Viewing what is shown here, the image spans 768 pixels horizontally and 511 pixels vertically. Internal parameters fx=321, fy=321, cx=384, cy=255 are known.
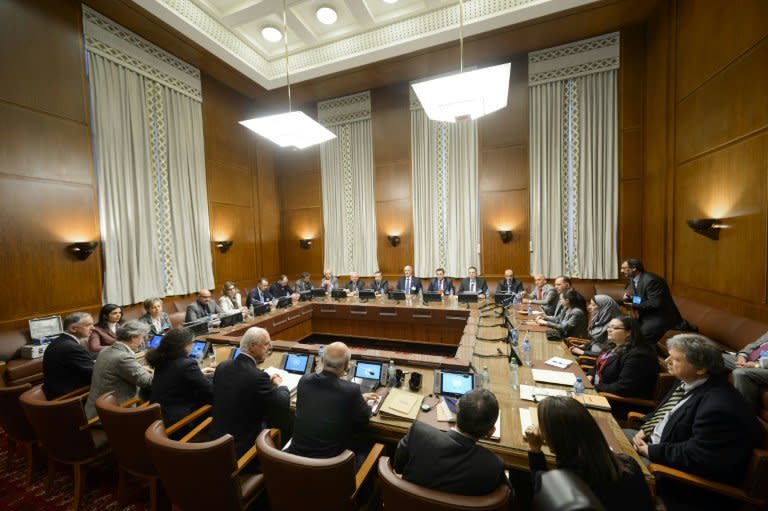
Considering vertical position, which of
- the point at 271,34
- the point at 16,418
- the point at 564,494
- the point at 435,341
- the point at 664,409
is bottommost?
the point at 435,341

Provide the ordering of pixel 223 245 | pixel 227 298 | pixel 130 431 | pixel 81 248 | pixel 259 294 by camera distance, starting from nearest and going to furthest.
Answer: pixel 130 431 < pixel 81 248 < pixel 227 298 < pixel 259 294 < pixel 223 245

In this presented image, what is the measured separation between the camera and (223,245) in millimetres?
6477

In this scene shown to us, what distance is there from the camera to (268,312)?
4.82 metres

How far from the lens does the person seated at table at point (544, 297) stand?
4.39 m

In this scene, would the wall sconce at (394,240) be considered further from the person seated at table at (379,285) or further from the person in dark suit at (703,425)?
the person in dark suit at (703,425)

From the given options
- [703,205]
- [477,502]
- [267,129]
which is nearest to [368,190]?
[267,129]

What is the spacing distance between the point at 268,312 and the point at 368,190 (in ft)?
12.2

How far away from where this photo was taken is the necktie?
6.02ft

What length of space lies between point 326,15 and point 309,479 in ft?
20.3

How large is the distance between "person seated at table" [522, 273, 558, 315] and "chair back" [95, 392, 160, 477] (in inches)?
171

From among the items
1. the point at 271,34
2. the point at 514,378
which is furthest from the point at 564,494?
the point at 271,34

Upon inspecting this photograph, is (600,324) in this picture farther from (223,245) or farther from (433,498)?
(223,245)

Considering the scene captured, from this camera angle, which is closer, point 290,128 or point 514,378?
point 514,378

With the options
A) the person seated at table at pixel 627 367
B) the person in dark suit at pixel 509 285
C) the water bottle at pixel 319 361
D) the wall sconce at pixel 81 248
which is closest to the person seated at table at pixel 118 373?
the water bottle at pixel 319 361
